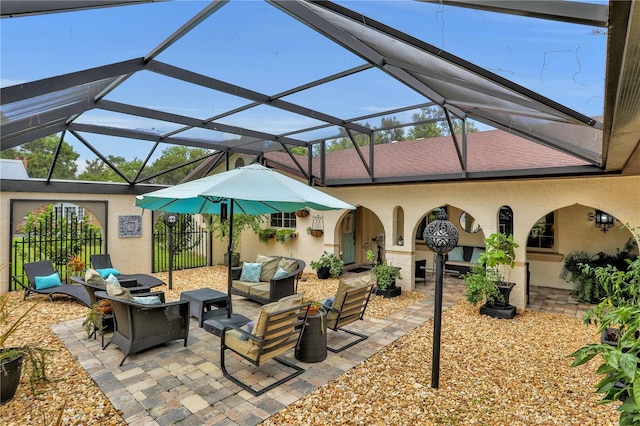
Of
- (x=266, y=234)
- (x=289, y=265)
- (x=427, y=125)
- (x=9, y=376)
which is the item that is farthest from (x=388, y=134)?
(x=9, y=376)

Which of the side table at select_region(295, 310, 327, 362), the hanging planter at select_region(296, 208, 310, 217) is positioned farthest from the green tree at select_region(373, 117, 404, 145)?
the side table at select_region(295, 310, 327, 362)

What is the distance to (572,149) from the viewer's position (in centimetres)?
521

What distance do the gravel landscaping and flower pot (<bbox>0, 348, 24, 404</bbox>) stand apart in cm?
11

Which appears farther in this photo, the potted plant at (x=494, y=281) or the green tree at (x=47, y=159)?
the green tree at (x=47, y=159)

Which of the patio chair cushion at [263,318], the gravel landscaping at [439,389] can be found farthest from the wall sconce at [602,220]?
the patio chair cushion at [263,318]

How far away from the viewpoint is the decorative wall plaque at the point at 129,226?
10.4m

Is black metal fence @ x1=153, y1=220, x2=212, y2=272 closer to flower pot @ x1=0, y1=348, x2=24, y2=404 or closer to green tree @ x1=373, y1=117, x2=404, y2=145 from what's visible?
green tree @ x1=373, y1=117, x2=404, y2=145

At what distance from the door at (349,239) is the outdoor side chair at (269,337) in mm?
8475

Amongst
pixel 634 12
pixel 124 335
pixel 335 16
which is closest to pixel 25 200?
pixel 124 335

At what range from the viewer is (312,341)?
4.50 metres

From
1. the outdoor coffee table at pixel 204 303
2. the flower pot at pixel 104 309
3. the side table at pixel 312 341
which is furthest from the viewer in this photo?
the outdoor coffee table at pixel 204 303

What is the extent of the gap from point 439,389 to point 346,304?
5.59 feet

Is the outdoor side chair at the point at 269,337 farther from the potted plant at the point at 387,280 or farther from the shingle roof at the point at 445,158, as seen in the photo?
the shingle roof at the point at 445,158

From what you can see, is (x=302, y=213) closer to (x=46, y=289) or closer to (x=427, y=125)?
(x=427, y=125)
